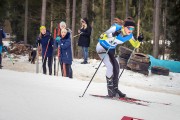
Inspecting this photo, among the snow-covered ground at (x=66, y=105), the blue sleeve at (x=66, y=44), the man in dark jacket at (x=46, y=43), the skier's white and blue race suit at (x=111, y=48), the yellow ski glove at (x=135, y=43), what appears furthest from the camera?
the man in dark jacket at (x=46, y=43)

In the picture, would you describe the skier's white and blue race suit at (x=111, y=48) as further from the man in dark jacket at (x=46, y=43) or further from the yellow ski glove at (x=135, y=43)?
the man in dark jacket at (x=46, y=43)

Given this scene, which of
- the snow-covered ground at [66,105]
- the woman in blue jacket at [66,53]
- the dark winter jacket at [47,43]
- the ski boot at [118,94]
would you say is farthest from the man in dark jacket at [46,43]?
the ski boot at [118,94]

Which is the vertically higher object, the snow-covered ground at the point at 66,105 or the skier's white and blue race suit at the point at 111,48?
the skier's white and blue race suit at the point at 111,48

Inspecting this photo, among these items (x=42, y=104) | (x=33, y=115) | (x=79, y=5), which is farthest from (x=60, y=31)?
(x=79, y=5)

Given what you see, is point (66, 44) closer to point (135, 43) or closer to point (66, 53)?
point (66, 53)

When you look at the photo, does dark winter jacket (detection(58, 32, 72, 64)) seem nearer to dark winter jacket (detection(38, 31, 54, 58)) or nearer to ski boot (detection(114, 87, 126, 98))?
dark winter jacket (detection(38, 31, 54, 58))

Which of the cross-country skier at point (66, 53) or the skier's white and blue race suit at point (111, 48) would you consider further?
the cross-country skier at point (66, 53)

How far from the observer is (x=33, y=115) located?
463cm

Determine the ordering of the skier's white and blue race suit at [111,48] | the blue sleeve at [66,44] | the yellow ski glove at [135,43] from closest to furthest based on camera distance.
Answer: the skier's white and blue race suit at [111,48] → the yellow ski glove at [135,43] → the blue sleeve at [66,44]

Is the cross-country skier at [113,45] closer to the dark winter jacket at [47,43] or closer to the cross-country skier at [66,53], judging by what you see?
the cross-country skier at [66,53]

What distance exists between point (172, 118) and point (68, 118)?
6.45ft

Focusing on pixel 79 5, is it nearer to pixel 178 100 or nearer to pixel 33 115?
pixel 178 100

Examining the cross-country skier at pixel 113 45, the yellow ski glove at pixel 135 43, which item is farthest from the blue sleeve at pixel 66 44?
the yellow ski glove at pixel 135 43

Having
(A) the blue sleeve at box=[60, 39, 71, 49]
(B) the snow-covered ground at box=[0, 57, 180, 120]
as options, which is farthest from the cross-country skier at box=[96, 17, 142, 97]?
(A) the blue sleeve at box=[60, 39, 71, 49]
